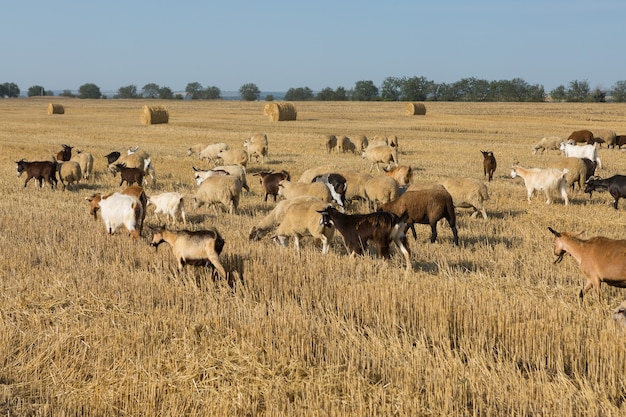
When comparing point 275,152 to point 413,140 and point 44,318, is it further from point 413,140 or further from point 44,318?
point 44,318

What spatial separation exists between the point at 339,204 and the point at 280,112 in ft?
129

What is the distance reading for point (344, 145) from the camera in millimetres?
31281

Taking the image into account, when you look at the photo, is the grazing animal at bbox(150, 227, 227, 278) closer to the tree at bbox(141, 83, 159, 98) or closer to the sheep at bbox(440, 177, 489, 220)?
the sheep at bbox(440, 177, 489, 220)

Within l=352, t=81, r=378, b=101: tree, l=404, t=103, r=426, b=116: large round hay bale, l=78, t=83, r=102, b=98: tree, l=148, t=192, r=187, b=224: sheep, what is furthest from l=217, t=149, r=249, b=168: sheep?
l=78, t=83, r=102, b=98: tree

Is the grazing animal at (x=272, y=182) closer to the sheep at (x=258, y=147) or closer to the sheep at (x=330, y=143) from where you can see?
the sheep at (x=258, y=147)

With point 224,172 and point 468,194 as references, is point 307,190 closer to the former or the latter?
point 468,194

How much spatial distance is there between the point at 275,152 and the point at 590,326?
80.9 feet

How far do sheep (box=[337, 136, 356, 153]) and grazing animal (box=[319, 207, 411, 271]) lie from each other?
20.9 meters

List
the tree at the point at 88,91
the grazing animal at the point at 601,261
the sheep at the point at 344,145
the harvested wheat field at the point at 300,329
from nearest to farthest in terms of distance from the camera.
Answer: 1. the harvested wheat field at the point at 300,329
2. the grazing animal at the point at 601,261
3. the sheep at the point at 344,145
4. the tree at the point at 88,91

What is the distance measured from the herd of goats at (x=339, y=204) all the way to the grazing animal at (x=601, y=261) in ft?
0.04

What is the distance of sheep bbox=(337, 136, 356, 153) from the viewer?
31078 mm

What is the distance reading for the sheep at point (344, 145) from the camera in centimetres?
3108

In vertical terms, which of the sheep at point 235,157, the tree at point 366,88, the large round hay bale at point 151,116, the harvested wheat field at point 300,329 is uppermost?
the tree at point 366,88

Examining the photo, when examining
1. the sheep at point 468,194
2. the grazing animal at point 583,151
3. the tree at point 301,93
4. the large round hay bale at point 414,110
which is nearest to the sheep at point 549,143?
the grazing animal at point 583,151
